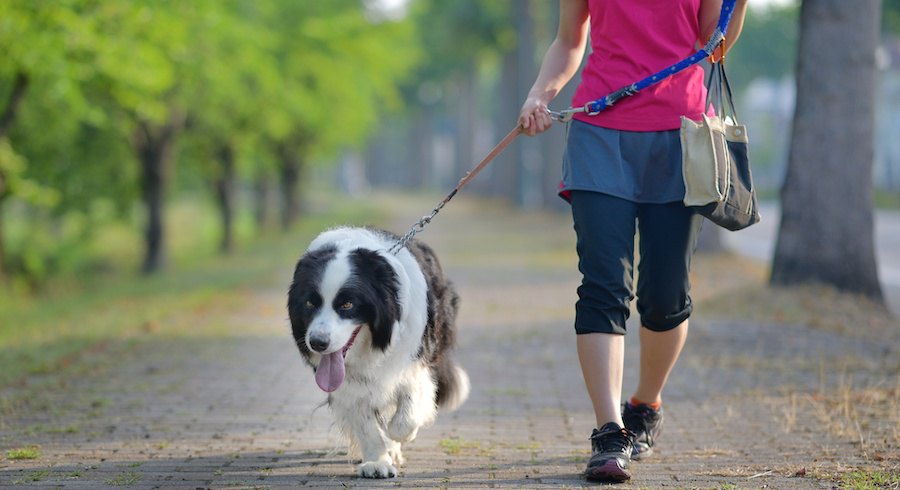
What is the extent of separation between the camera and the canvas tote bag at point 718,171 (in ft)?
14.2

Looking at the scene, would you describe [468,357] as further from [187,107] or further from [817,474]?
[187,107]

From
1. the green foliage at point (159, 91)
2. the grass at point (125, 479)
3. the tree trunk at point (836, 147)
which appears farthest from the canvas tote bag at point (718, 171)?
the green foliage at point (159, 91)

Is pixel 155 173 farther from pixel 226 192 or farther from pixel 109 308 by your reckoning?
pixel 109 308

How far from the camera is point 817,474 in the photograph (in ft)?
14.6

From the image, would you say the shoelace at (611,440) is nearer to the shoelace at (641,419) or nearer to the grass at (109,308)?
the shoelace at (641,419)

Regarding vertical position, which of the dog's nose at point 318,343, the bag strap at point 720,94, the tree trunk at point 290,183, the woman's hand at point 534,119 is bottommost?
the tree trunk at point 290,183

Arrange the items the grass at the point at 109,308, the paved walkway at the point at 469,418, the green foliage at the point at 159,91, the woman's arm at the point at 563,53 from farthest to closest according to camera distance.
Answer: the green foliage at the point at 159,91 < the grass at the point at 109,308 < the woman's arm at the point at 563,53 < the paved walkway at the point at 469,418

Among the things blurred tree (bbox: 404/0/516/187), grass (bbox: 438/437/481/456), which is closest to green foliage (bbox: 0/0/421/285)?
blurred tree (bbox: 404/0/516/187)

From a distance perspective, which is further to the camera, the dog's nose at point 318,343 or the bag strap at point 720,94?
the bag strap at point 720,94

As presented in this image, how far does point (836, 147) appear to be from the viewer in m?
10.6

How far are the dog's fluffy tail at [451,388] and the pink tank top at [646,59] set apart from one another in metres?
1.41

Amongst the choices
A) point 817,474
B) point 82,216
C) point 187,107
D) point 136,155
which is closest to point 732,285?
point 817,474

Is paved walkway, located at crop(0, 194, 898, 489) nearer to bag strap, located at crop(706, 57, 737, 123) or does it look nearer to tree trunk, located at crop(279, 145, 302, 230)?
bag strap, located at crop(706, 57, 737, 123)

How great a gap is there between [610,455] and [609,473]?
8 centimetres
